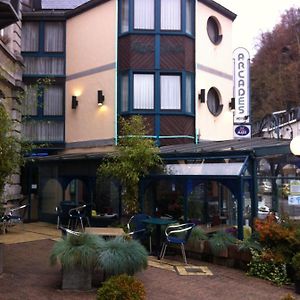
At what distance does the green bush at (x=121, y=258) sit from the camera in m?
7.79

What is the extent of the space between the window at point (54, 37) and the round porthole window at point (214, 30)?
634cm

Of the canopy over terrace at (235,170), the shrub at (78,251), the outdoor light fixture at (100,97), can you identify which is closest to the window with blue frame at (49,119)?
the outdoor light fixture at (100,97)

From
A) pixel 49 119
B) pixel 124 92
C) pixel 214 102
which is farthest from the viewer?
pixel 49 119

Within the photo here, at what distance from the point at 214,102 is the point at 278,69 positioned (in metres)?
38.9

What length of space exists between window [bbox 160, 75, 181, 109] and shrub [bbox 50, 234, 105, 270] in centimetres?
992

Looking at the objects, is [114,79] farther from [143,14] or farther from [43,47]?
[43,47]

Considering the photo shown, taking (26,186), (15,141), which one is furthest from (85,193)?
(15,141)

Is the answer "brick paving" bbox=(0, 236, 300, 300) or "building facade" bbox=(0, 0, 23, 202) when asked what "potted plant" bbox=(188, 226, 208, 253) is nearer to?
"brick paving" bbox=(0, 236, 300, 300)

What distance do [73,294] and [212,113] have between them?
41.4 feet

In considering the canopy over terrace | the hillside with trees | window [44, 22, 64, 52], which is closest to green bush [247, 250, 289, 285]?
the canopy over terrace

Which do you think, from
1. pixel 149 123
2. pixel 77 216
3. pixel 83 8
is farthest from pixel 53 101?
pixel 77 216

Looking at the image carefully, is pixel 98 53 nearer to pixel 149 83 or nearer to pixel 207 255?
pixel 149 83

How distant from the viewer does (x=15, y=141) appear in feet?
27.7

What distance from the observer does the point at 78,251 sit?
A: 25.6 feet
